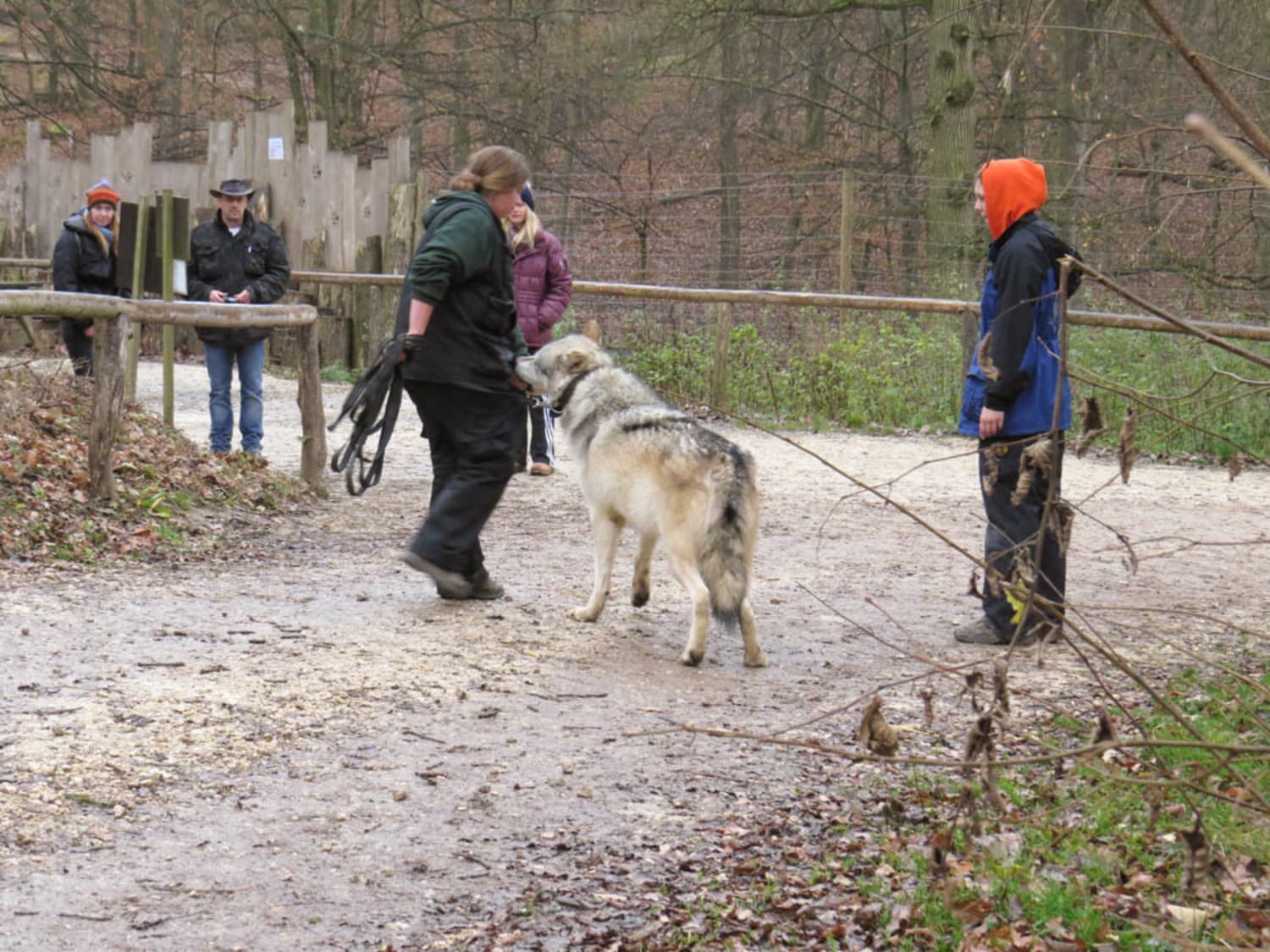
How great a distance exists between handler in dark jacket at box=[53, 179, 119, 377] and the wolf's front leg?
6.74 metres

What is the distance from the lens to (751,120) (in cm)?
2441

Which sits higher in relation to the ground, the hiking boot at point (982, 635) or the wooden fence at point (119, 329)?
the wooden fence at point (119, 329)

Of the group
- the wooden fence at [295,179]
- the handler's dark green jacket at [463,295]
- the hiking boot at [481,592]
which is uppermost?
the wooden fence at [295,179]

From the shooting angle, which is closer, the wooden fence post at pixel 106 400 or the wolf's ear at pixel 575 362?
the wolf's ear at pixel 575 362

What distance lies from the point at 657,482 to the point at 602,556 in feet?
1.89

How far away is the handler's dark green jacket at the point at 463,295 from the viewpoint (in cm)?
621

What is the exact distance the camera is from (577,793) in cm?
453

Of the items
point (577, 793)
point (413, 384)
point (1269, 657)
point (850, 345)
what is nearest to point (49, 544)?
point (413, 384)

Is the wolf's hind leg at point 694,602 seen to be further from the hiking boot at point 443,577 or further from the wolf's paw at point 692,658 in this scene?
the hiking boot at point 443,577

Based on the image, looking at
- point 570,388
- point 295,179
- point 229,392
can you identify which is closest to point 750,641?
point 570,388

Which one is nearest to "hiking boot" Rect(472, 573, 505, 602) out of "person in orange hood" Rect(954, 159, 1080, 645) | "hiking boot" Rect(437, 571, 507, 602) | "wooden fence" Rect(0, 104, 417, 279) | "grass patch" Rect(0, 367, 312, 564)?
"hiking boot" Rect(437, 571, 507, 602)

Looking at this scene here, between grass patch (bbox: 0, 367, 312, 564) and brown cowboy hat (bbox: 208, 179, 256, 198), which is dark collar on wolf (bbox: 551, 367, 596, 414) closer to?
grass patch (bbox: 0, 367, 312, 564)

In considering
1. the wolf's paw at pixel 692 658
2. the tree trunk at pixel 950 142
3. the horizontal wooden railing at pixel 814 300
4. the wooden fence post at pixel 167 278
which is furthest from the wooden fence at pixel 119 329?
the tree trunk at pixel 950 142

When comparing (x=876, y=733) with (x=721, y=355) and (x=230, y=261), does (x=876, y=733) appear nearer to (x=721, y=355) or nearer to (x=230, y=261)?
(x=230, y=261)
